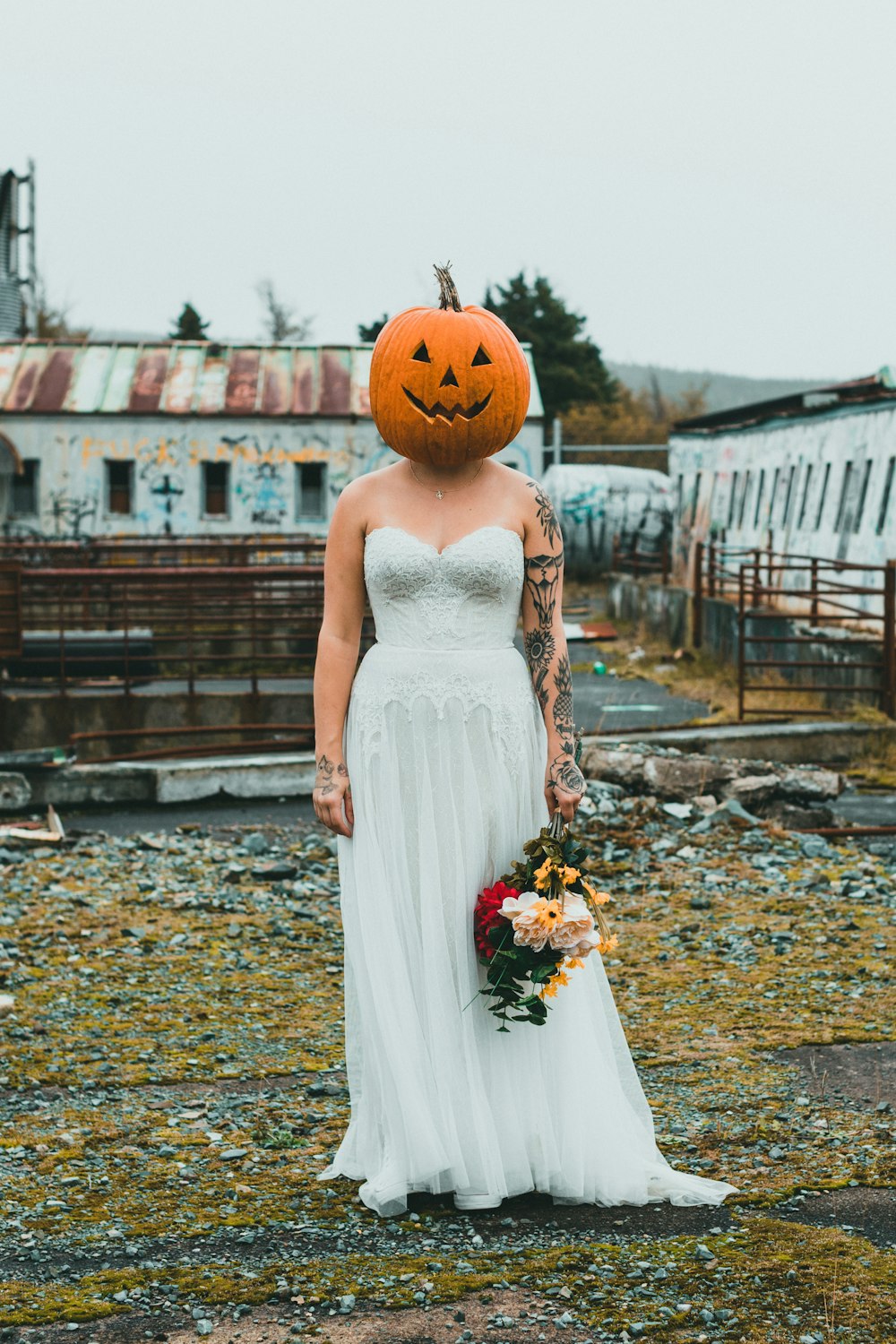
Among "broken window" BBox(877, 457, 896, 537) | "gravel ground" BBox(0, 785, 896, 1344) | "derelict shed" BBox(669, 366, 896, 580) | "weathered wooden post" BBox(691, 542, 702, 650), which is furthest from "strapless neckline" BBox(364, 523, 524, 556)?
"weathered wooden post" BBox(691, 542, 702, 650)

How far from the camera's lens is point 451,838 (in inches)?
173


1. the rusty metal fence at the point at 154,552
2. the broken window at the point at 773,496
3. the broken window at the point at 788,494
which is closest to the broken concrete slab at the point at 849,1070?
the broken window at the point at 788,494

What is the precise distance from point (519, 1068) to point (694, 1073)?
4.93 feet

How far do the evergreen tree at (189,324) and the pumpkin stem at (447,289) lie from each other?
58.4m

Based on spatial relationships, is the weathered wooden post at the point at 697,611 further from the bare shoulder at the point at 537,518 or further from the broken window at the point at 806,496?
the bare shoulder at the point at 537,518

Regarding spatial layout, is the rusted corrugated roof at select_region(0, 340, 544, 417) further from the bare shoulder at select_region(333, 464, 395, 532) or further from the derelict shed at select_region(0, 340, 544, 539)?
the bare shoulder at select_region(333, 464, 395, 532)

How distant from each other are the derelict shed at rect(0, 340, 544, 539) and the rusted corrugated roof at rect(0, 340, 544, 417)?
1.6 inches

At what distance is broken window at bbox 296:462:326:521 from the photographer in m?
33.5

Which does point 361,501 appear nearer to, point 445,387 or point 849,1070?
point 445,387

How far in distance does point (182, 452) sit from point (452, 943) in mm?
29986

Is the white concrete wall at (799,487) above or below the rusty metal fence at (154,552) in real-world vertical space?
above

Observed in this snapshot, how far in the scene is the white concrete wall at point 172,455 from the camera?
109 ft

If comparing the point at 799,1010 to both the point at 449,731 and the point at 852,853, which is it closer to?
the point at 449,731

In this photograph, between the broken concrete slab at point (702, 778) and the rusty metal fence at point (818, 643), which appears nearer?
the broken concrete slab at point (702, 778)
